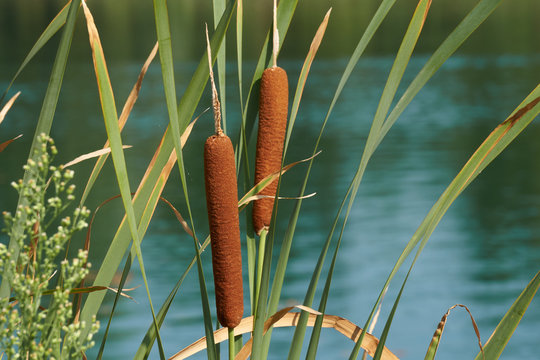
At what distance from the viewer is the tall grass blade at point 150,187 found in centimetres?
69

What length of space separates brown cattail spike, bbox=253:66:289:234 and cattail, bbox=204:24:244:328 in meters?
0.14

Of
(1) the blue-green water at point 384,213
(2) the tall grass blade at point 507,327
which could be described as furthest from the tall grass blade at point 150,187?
(1) the blue-green water at point 384,213

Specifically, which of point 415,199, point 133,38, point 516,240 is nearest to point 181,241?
point 415,199

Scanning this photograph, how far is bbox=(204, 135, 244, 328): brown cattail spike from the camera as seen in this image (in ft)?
2.30

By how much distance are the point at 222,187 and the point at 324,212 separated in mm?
5146

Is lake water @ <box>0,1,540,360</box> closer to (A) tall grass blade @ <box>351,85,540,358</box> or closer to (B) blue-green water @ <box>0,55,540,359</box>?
(B) blue-green water @ <box>0,55,540,359</box>

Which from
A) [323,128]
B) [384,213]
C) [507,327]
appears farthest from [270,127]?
[384,213]

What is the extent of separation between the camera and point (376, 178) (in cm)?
663

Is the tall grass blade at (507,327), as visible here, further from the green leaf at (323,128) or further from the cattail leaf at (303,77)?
the cattail leaf at (303,77)

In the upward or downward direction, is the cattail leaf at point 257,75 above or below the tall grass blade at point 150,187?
above

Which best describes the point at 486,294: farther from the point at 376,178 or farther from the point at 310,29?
the point at 310,29

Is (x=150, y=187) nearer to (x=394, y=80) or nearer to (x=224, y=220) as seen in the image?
(x=224, y=220)

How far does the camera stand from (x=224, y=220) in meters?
0.72

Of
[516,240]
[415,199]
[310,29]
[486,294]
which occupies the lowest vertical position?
[486,294]
